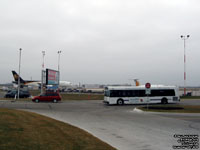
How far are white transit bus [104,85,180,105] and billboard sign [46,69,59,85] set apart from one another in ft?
65.4

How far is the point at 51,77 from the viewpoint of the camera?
50.3 m

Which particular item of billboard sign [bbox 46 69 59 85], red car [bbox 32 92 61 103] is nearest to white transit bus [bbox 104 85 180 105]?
red car [bbox 32 92 61 103]

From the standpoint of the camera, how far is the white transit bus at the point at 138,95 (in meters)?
31.8

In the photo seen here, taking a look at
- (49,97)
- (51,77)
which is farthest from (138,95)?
(51,77)

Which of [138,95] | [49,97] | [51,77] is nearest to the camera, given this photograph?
[138,95]

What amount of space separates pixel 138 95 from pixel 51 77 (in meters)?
24.4

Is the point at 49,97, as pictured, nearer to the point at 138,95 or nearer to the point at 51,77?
the point at 138,95

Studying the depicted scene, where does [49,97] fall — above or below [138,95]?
below

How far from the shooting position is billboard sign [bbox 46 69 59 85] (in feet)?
160

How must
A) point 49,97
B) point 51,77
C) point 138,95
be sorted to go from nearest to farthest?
1. point 138,95
2. point 49,97
3. point 51,77

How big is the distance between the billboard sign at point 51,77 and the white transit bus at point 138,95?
19.9 m

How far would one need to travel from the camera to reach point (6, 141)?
277 inches

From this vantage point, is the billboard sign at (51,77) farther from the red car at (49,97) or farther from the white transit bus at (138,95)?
the white transit bus at (138,95)

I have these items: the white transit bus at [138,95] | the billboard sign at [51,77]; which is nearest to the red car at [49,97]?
the white transit bus at [138,95]
